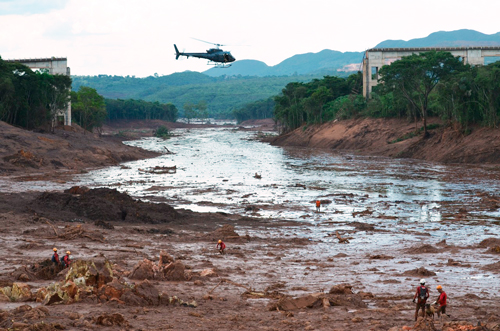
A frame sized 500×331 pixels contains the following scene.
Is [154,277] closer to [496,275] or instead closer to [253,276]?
[253,276]

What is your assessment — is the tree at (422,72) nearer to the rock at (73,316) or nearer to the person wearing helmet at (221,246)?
the person wearing helmet at (221,246)

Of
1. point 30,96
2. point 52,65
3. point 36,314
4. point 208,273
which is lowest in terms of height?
point 208,273

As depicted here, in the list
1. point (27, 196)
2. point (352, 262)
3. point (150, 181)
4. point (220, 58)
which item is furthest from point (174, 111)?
point (352, 262)

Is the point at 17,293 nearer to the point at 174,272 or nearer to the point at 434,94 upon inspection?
the point at 174,272

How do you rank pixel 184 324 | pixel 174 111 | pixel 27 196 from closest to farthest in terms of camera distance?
pixel 184 324 < pixel 27 196 < pixel 174 111

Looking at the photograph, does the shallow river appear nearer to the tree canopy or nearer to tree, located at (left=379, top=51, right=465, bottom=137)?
tree, located at (left=379, top=51, right=465, bottom=137)

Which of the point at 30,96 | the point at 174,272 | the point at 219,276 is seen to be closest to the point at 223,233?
the point at 219,276
